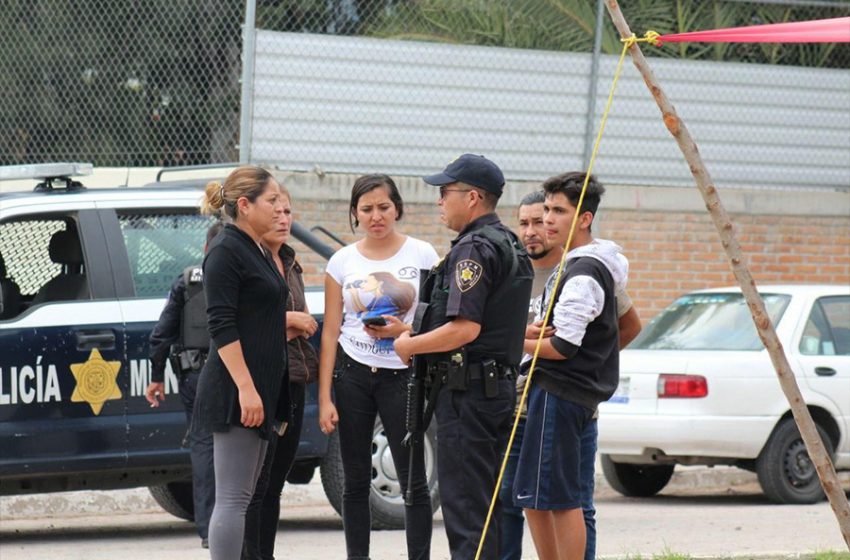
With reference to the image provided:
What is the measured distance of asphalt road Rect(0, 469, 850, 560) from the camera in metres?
8.10

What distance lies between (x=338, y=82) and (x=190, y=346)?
5.60 m

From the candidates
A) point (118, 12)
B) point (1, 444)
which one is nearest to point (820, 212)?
point (118, 12)

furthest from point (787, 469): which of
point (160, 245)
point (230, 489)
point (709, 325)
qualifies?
point (230, 489)

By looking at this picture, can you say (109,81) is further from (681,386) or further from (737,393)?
(737,393)

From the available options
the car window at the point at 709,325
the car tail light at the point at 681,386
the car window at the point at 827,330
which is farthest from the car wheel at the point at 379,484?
the car window at the point at 827,330

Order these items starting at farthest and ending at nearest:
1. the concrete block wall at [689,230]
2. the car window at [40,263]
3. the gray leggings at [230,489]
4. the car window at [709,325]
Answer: the concrete block wall at [689,230]
the car window at [709,325]
the car window at [40,263]
the gray leggings at [230,489]

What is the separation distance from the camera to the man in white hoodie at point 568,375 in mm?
5711

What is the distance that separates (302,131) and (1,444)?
17.4 feet

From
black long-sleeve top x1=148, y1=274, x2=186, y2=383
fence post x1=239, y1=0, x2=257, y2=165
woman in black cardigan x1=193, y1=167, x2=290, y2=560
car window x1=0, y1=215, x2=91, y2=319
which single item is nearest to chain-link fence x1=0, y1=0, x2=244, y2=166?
fence post x1=239, y1=0, x2=257, y2=165

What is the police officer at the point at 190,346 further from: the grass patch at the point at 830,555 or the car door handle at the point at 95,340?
the grass patch at the point at 830,555

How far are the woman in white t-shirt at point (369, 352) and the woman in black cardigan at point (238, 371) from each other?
694 millimetres

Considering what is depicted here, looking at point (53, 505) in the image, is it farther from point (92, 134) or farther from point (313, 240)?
point (92, 134)

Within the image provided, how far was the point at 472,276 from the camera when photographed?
573 centimetres

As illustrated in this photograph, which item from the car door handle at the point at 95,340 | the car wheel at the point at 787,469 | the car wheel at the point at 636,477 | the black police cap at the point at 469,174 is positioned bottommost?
the car wheel at the point at 636,477
